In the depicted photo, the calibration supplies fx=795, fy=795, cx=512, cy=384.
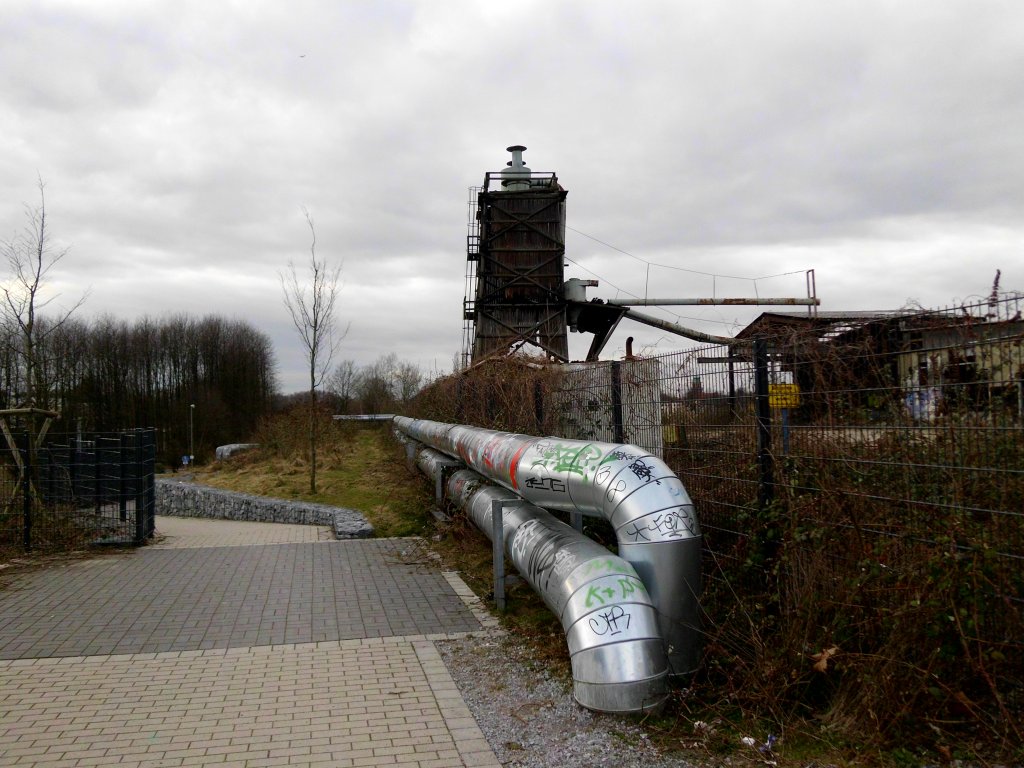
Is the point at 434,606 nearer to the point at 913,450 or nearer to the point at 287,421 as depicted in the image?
the point at 913,450

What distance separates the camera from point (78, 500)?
11953 mm

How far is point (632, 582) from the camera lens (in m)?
4.79

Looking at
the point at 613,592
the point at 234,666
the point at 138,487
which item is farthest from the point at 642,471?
the point at 138,487

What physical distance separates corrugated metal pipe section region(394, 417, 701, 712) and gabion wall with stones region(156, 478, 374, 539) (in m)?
7.34

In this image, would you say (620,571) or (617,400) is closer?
(620,571)

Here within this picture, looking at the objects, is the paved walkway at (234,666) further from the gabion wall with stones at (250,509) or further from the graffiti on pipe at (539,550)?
the gabion wall with stones at (250,509)

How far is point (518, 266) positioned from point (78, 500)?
60.1 feet

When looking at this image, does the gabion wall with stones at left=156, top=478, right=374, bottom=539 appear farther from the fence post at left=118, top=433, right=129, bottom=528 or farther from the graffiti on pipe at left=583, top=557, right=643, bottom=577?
the graffiti on pipe at left=583, top=557, right=643, bottom=577

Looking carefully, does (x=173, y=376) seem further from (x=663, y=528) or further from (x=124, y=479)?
(x=663, y=528)

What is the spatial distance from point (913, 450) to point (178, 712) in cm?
Result: 462

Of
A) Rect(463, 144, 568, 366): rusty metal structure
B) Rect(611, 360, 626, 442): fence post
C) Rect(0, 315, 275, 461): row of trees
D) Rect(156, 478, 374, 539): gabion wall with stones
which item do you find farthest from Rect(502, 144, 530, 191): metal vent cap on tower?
Rect(0, 315, 275, 461): row of trees

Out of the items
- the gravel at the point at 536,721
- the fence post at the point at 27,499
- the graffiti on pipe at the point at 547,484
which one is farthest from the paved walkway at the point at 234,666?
the graffiti on pipe at the point at 547,484

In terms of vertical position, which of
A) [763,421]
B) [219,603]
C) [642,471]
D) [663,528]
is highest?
[763,421]

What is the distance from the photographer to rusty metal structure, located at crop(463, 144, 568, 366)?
27.7m
